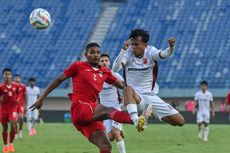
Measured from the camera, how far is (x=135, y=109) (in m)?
11.2

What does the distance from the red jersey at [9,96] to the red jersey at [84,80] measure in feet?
29.1

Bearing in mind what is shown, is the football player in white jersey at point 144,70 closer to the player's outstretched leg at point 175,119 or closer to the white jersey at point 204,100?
the player's outstretched leg at point 175,119

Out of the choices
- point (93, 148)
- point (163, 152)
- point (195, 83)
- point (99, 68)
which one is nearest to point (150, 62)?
point (99, 68)

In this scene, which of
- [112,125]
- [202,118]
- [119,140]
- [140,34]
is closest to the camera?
[140,34]

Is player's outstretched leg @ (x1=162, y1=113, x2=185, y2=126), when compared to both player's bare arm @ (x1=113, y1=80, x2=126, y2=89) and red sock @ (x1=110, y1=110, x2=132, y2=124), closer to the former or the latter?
player's bare arm @ (x1=113, y1=80, x2=126, y2=89)

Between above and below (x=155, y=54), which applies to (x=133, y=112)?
below

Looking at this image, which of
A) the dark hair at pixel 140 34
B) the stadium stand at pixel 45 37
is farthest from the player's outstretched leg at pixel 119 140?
the stadium stand at pixel 45 37

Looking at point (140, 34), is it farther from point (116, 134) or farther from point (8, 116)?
point (8, 116)

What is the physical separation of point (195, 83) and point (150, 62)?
26546 millimetres

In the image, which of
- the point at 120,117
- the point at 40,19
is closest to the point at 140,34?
the point at 120,117

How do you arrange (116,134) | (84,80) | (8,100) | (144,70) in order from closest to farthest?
(84,80) → (144,70) → (116,134) → (8,100)

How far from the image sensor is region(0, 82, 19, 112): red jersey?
65.8 feet

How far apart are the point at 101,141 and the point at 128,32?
3291 centimetres

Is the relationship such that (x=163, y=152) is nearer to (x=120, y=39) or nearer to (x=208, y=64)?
(x=208, y=64)
